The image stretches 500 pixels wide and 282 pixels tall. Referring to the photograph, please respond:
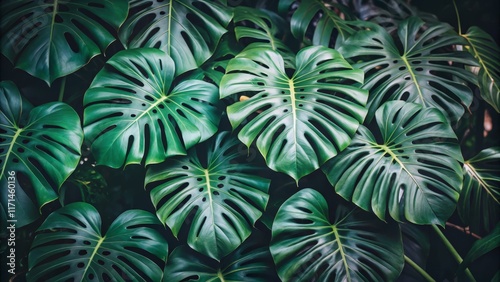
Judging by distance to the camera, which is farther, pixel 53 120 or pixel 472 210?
pixel 472 210

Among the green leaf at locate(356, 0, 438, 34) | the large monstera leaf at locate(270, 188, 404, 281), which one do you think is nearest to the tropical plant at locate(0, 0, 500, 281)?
the large monstera leaf at locate(270, 188, 404, 281)

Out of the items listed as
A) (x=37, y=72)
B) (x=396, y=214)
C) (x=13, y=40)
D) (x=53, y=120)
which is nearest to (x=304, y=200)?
(x=396, y=214)

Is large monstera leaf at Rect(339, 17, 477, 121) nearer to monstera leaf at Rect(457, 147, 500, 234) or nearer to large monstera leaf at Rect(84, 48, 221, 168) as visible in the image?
monstera leaf at Rect(457, 147, 500, 234)

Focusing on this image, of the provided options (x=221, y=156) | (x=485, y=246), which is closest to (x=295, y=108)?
(x=221, y=156)

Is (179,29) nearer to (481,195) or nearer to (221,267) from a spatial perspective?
(221,267)

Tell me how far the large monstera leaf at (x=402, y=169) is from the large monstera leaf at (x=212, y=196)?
0.23 meters

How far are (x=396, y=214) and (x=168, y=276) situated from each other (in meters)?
0.63

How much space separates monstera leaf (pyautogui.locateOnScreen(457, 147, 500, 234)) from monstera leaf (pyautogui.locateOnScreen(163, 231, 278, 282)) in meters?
0.67

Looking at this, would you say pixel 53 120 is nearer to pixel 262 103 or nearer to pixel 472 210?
pixel 262 103

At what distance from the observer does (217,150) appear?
4.44ft

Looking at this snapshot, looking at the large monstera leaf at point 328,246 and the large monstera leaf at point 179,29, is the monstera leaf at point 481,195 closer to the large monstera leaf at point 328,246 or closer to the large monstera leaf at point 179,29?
the large monstera leaf at point 328,246

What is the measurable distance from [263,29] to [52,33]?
2.34 feet

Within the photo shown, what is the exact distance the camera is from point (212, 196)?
1199 millimetres

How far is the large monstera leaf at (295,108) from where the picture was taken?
1.15m
